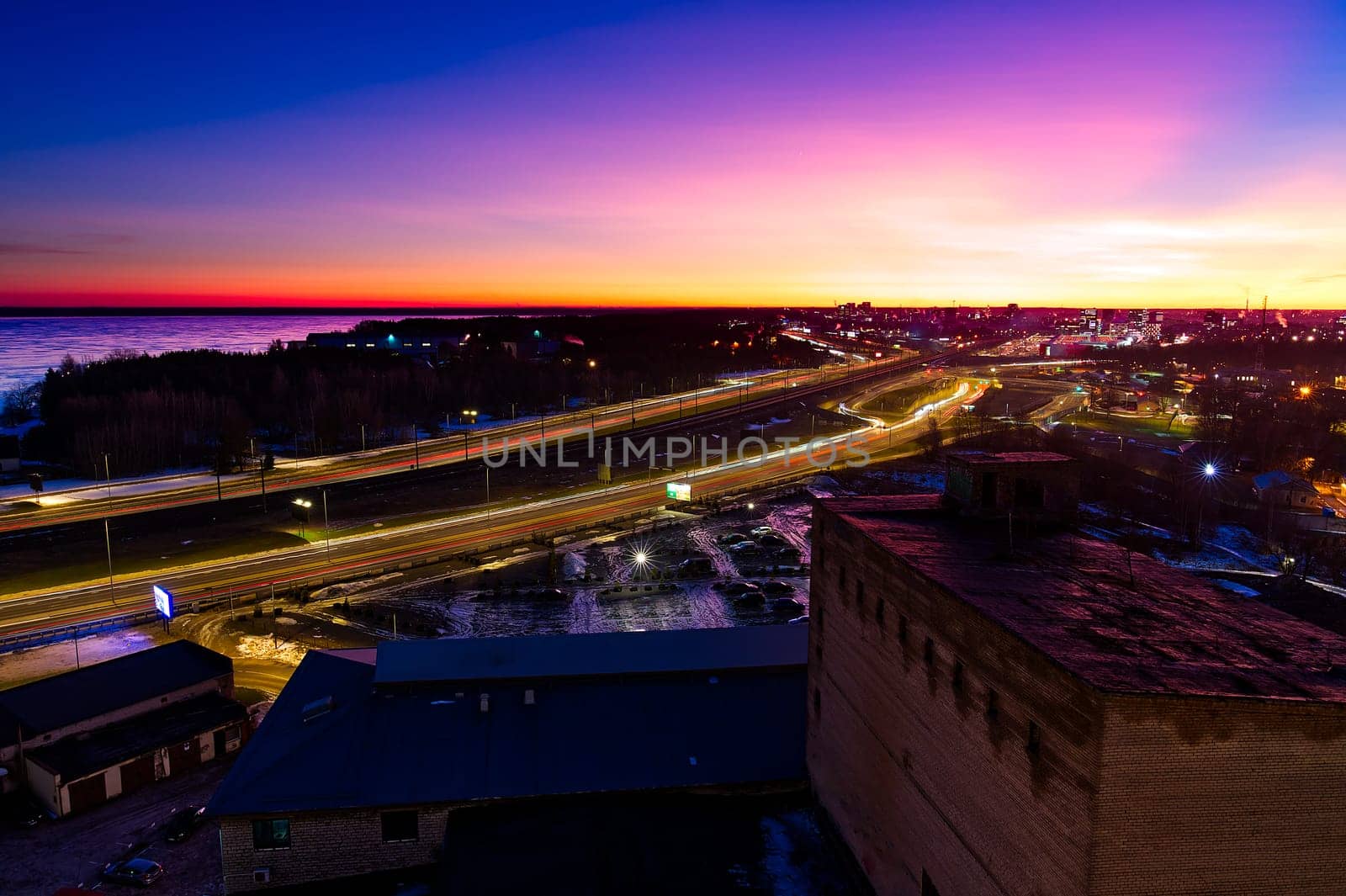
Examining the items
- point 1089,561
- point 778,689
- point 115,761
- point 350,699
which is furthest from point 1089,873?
point 115,761

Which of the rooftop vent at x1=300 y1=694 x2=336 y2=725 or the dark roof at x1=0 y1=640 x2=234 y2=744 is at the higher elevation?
the rooftop vent at x1=300 y1=694 x2=336 y2=725

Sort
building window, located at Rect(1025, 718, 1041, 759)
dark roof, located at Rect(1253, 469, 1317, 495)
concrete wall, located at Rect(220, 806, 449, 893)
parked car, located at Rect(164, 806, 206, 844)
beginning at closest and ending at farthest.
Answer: building window, located at Rect(1025, 718, 1041, 759) < concrete wall, located at Rect(220, 806, 449, 893) < parked car, located at Rect(164, 806, 206, 844) < dark roof, located at Rect(1253, 469, 1317, 495)

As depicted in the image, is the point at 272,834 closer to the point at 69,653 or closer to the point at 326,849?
the point at 326,849

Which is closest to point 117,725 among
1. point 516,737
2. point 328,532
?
point 516,737

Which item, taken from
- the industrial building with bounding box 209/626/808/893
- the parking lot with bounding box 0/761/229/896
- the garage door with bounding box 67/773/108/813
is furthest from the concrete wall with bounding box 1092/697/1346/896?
the garage door with bounding box 67/773/108/813

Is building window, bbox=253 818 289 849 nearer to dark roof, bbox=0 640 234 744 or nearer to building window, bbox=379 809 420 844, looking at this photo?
building window, bbox=379 809 420 844
